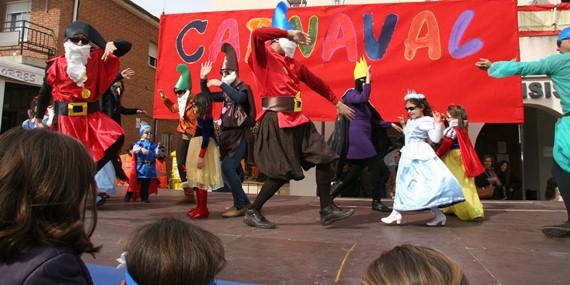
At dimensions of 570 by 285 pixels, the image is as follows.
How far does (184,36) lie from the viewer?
9500mm

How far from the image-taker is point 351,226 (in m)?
4.22

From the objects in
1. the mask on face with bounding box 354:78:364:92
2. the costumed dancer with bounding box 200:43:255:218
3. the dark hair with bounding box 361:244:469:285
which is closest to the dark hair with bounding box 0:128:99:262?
the dark hair with bounding box 361:244:469:285

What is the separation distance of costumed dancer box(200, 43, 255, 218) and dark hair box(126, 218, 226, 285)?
3490 mm

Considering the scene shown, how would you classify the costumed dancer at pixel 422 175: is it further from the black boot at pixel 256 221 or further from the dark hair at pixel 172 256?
the dark hair at pixel 172 256

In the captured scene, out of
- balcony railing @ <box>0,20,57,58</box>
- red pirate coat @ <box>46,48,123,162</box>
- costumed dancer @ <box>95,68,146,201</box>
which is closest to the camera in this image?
red pirate coat @ <box>46,48,123,162</box>

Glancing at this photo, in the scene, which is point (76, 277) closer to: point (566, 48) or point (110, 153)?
point (110, 153)

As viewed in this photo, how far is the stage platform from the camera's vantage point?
249cm

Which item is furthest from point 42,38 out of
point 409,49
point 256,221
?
point 256,221

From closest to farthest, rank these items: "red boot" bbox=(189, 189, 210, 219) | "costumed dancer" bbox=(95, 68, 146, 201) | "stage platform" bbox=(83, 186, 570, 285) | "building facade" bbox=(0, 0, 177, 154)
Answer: "stage platform" bbox=(83, 186, 570, 285), "red boot" bbox=(189, 189, 210, 219), "costumed dancer" bbox=(95, 68, 146, 201), "building facade" bbox=(0, 0, 177, 154)

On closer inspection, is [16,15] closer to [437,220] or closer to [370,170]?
[370,170]

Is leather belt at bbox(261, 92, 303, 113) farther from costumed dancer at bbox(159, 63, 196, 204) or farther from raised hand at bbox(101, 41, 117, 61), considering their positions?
costumed dancer at bbox(159, 63, 196, 204)

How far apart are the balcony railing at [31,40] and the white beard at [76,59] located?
36.0ft

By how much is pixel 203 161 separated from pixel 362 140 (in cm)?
184

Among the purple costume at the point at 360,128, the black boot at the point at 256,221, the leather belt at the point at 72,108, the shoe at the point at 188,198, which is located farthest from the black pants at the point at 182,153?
the purple costume at the point at 360,128
